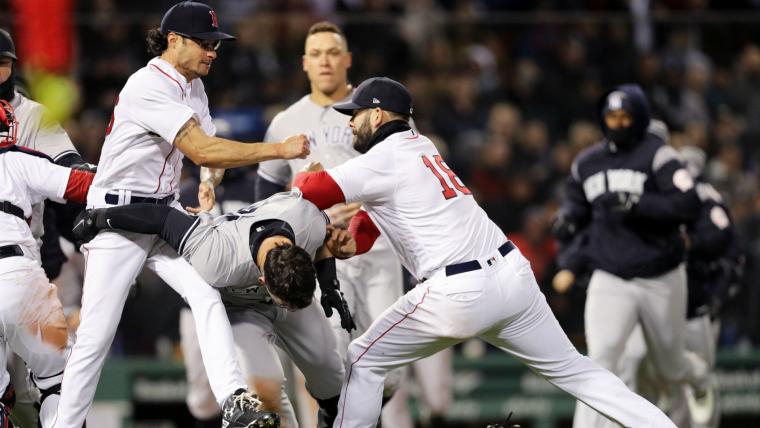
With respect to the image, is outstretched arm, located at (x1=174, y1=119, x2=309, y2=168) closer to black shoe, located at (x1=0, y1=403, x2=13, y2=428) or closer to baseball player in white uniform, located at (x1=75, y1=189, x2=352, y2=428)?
baseball player in white uniform, located at (x1=75, y1=189, x2=352, y2=428)

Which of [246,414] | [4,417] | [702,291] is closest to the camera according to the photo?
[246,414]

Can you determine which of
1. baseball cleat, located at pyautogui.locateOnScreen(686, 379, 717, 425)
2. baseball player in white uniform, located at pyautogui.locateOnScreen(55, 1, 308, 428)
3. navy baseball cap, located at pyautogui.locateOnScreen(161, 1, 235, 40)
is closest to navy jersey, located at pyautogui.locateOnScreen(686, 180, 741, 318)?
baseball cleat, located at pyautogui.locateOnScreen(686, 379, 717, 425)

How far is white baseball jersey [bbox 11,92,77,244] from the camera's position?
7469mm

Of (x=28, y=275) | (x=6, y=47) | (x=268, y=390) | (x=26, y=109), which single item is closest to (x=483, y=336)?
(x=268, y=390)

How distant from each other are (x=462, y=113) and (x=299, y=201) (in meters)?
7.52

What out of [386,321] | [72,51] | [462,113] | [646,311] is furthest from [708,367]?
[72,51]

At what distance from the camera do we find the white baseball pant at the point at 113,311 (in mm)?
6312

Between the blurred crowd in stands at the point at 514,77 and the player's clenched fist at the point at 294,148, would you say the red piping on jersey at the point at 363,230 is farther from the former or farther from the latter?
the blurred crowd in stands at the point at 514,77

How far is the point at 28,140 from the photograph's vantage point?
24.7ft

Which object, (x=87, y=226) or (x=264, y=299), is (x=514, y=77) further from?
(x=87, y=226)

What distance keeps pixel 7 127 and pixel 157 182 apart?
90 centimetres

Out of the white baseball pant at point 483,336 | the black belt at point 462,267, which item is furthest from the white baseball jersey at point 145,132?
the black belt at point 462,267

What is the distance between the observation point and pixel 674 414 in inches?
369

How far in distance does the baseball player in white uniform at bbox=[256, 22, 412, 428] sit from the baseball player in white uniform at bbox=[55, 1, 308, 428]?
5.39ft
